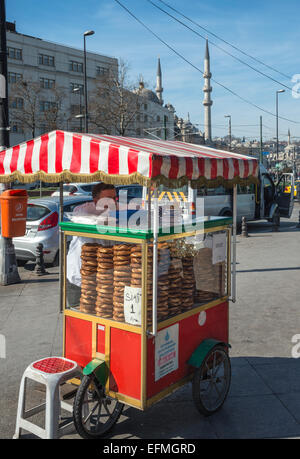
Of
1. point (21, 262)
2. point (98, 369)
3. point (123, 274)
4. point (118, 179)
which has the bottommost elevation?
point (21, 262)

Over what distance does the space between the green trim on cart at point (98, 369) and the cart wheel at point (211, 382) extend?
2.79 feet

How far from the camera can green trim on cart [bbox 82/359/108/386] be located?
12.8ft

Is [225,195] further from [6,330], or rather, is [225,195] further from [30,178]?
[30,178]

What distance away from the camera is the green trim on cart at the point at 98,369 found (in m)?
3.91

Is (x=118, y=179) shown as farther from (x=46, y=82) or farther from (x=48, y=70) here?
(x=48, y=70)

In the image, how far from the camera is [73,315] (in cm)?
440

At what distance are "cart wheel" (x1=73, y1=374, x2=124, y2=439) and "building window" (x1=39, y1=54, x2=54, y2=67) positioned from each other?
70810 mm

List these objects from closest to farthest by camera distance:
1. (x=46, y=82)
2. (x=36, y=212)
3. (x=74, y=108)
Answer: (x=36, y=212)
(x=74, y=108)
(x=46, y=82)

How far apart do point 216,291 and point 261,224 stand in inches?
655

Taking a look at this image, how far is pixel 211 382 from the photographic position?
4492 millimetres

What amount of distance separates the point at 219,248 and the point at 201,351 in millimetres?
1151

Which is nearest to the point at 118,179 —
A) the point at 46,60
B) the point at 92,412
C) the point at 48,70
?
the point at 92,412
